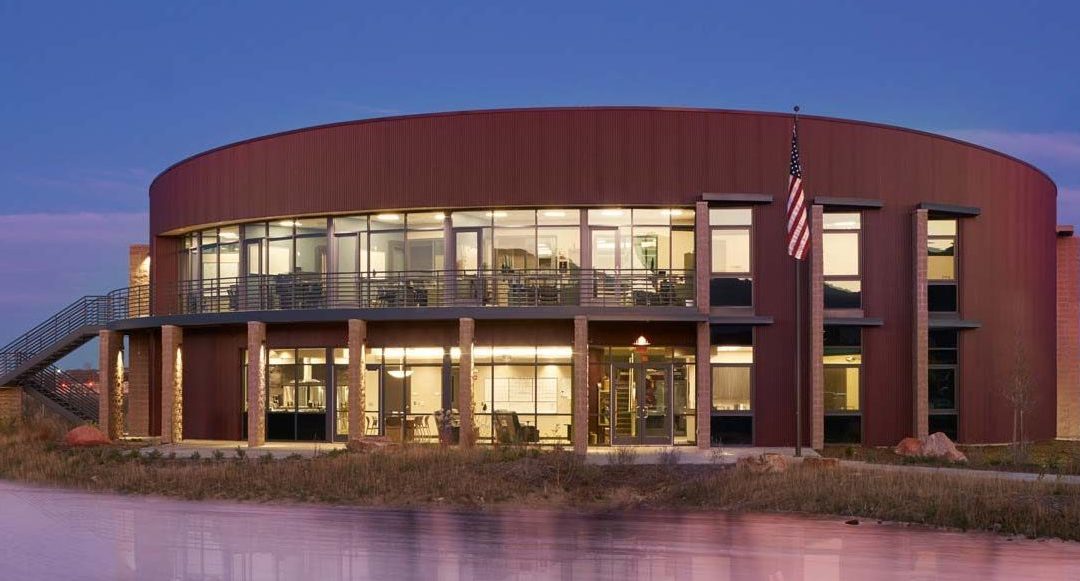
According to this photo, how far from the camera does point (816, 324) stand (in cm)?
3491

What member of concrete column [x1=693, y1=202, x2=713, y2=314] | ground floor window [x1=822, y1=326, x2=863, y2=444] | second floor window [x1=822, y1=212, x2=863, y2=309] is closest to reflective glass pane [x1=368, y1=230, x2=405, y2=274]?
concrete column [x1=693, y1=202, x2=713, y2=314]

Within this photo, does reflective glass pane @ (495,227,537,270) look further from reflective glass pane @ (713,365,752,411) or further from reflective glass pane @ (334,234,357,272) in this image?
reflective glass pane @ (713,365,752,411)

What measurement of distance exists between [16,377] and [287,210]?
1313cm

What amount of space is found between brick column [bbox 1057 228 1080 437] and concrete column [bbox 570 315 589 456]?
21.4 metres

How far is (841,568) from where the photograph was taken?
1574 cm

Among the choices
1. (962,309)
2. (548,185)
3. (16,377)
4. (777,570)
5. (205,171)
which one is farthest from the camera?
(16,377)

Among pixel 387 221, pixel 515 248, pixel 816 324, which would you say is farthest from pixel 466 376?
pixel 816 324

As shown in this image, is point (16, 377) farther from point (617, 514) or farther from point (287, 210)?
point (617, 514)

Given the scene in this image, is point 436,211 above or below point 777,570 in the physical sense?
above

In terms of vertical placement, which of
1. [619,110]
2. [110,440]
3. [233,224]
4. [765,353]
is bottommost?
[110,440]

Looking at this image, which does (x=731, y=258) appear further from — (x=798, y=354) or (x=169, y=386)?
(x=169, y=386)

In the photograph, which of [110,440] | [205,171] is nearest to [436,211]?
[205,171]

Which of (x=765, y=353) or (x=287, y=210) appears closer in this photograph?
(x=765, y=353)

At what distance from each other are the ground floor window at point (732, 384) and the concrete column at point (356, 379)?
986 centimetres
